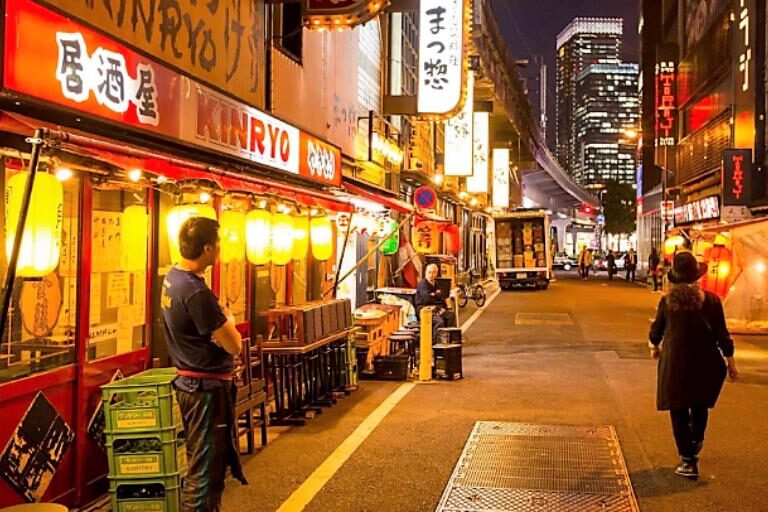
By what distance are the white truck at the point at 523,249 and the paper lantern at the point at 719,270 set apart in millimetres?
17804

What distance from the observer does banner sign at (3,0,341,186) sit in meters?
5.61

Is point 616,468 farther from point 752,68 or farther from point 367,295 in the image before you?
point 752,68

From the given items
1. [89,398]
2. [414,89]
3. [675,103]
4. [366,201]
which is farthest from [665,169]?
[89,398]

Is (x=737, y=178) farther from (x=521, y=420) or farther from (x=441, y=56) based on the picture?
(x=521, y=420)

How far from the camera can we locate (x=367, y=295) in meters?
19.4

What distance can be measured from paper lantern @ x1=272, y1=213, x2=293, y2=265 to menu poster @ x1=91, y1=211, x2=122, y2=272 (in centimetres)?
302

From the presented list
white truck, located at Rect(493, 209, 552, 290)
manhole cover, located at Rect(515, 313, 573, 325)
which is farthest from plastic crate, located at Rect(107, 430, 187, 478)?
white truck, located at Rect(493, 209, 552, 290)

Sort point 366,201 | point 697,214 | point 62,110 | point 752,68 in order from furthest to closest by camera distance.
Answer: point 697,214 < point 752,68 < point 366,201 < point 62,110

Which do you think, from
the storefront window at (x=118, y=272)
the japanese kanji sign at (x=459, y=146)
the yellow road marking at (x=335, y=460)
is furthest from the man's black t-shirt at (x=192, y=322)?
the japanese kanji sign at (x=459, y=146)

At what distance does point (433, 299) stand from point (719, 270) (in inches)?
355

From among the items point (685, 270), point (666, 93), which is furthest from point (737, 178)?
point (666, 93)

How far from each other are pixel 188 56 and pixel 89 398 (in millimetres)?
4266

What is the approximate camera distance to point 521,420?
9820 mm

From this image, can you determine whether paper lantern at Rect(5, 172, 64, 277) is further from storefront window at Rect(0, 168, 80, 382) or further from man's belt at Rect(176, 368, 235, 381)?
man's belt at Rect(176, 368, 235, 381)
